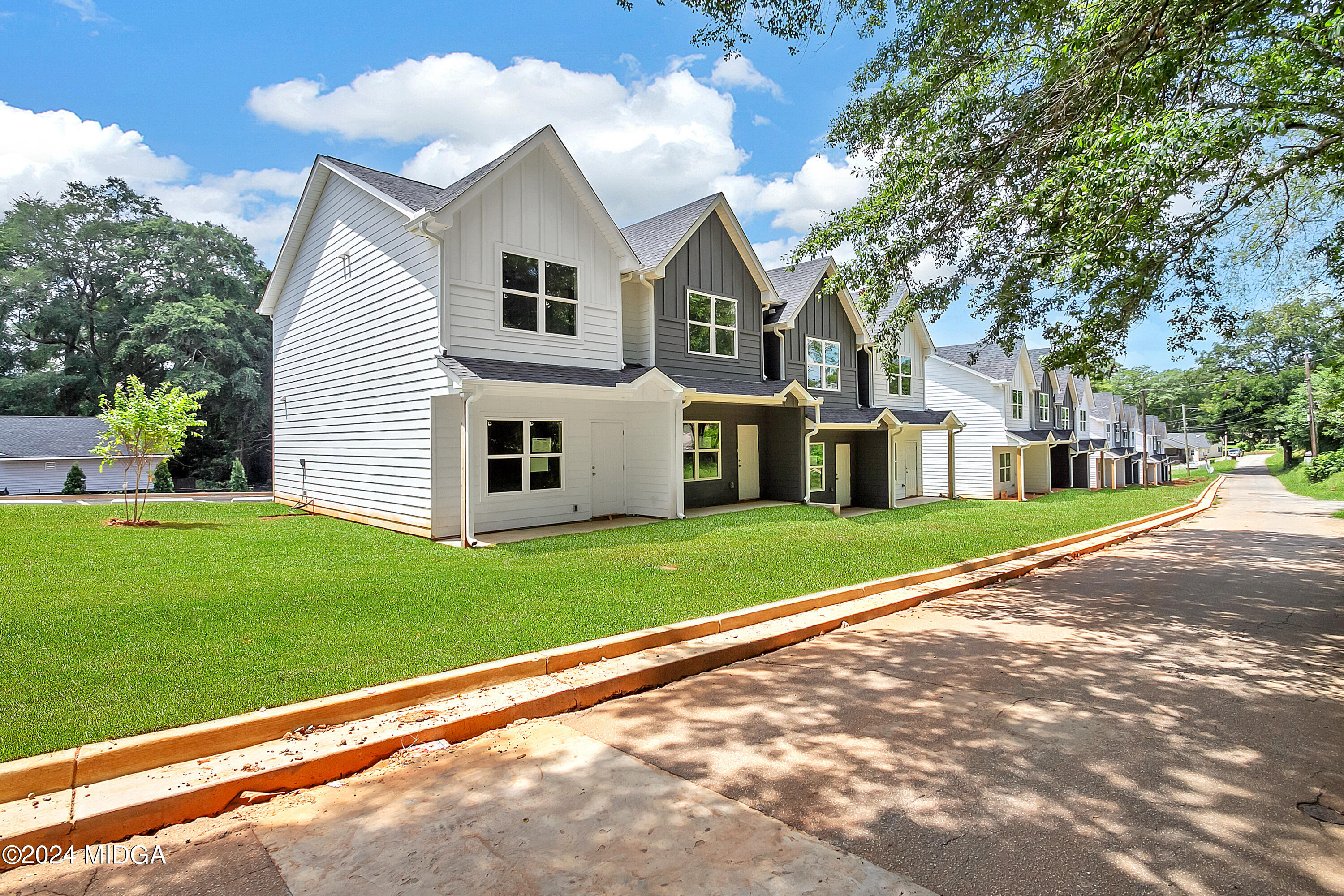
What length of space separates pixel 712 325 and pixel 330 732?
13.8 metres

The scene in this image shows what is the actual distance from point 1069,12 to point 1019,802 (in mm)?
7396

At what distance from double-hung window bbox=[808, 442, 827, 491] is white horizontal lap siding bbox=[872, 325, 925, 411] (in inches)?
153

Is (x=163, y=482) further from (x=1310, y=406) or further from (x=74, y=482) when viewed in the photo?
(x=1310, y=406)

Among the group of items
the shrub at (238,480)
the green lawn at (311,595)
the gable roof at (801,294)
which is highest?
the gable roof at (801,294)

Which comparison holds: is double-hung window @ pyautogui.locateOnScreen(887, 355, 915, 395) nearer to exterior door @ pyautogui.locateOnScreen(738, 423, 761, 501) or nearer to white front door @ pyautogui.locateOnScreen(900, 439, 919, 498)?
white front door @ pyautogui.locateOnScreen(900, 439, 919, 498)

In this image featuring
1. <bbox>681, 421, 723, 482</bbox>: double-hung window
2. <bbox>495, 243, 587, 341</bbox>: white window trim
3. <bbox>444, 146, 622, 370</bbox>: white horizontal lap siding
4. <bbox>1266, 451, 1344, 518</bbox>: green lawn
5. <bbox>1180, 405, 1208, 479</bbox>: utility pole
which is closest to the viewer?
<bbox>444, 146, 622, 370</bbox>: white horizontal lap siding

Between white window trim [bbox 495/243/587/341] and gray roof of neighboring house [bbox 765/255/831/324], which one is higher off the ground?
gray roof of neighboring house [bbox 765/255/831/324]

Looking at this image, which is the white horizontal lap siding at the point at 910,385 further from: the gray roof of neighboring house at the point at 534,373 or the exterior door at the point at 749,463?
the gray roof of neighboring house at the point at 534,373

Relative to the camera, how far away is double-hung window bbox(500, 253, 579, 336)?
12.6m

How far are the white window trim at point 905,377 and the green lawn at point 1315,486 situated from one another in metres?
12.8

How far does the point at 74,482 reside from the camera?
1097 inches

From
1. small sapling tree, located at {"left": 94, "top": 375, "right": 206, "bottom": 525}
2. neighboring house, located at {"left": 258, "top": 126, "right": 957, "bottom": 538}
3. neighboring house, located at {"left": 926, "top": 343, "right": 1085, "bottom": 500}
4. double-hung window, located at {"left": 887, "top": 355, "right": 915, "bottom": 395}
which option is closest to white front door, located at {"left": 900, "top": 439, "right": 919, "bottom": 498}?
double-hung window, located at {"left": 887, "top": 355, "right": 915, "bottom": 395}

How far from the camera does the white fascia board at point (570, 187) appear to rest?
11.5 m

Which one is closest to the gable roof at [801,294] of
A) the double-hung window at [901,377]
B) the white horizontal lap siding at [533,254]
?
the double-hung window at [901,377]
